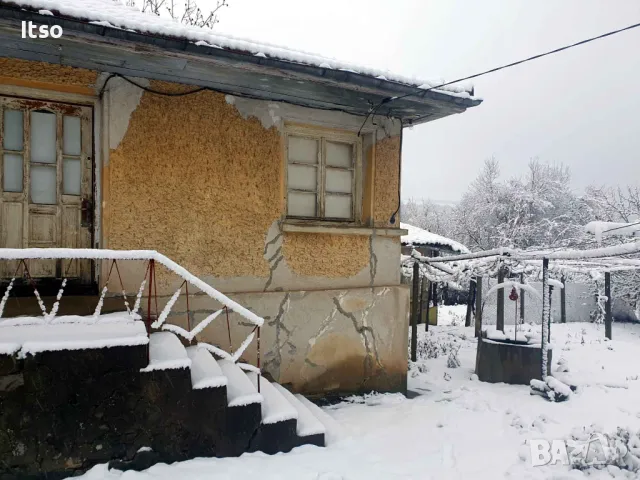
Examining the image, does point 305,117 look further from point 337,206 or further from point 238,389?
point 238,389

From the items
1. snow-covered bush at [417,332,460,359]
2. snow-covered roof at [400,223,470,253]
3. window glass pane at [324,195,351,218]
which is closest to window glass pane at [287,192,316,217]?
window glass pane at [324,195,351,218]

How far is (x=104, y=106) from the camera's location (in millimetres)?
4395

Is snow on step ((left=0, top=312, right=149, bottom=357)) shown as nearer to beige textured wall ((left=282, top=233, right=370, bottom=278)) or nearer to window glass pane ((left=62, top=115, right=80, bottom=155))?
window glass pane ((left=62, top=115, right=80, bottom=155))

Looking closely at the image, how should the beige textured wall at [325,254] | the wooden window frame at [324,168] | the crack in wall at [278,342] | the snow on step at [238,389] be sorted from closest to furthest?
the snow on step at [238,389] < the crack in wall at [278,342] < the beige textured wall at [325,254] < the wooden window frame at [324,168]

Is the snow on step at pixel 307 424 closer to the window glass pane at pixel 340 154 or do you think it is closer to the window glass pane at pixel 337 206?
the window glass pane at pixel 337 206

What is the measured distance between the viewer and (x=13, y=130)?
14.2 feet

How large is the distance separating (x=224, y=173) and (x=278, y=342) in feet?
6.91

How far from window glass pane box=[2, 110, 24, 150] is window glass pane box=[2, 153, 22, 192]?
0.10 m

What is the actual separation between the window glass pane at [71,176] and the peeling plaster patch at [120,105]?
522 mm

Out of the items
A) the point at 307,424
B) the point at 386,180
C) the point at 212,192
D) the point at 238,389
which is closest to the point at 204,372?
the point at 238,389

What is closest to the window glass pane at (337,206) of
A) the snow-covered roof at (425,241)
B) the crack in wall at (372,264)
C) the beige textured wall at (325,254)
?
the beige textured wall at (325,254)

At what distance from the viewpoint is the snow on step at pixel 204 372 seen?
3498 millimetres

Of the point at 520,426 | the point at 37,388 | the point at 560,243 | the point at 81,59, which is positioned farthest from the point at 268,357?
the point at 560,243

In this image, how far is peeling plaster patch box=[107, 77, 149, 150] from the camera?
4.38 meters
